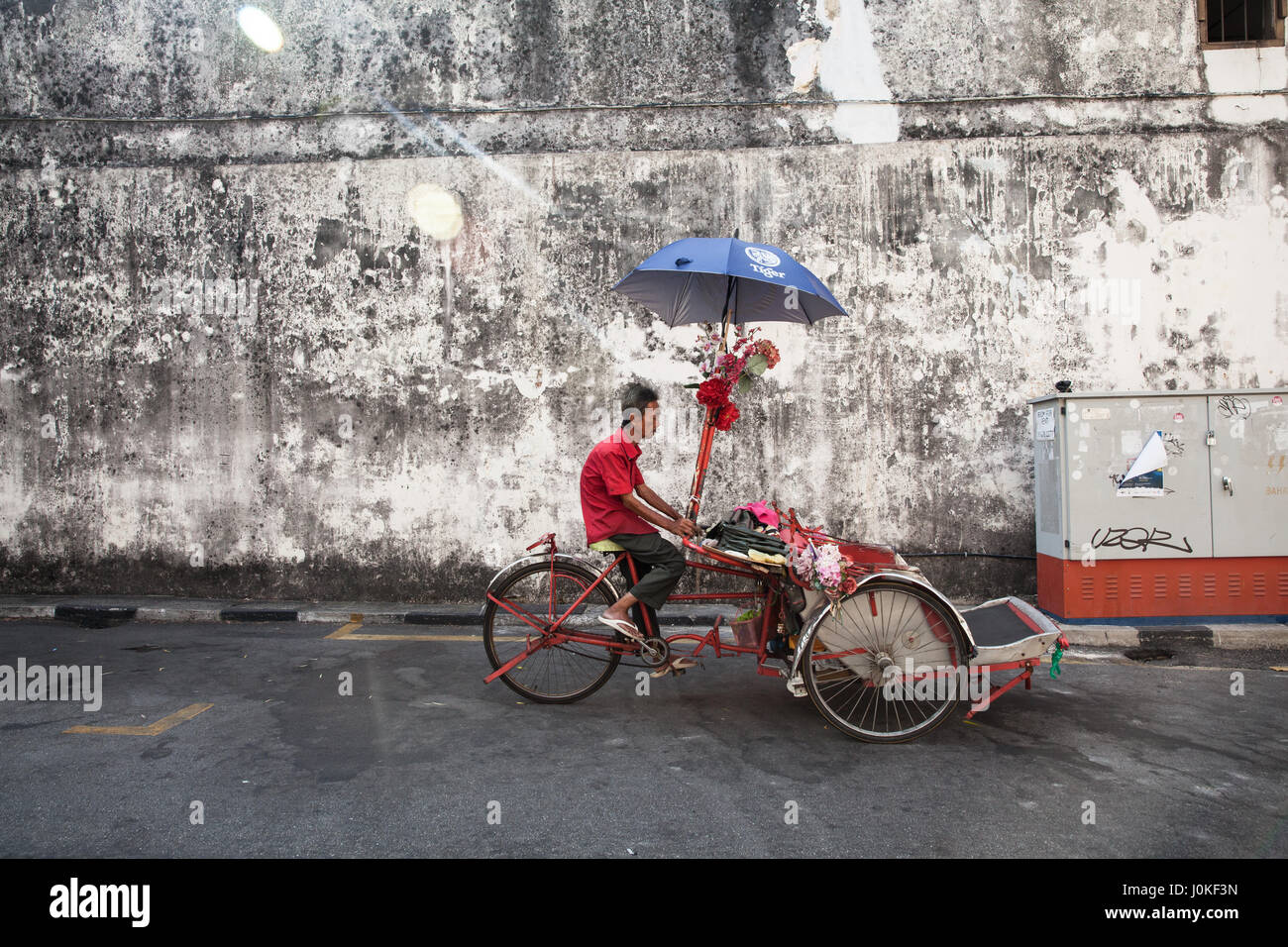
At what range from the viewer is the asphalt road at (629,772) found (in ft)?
10.8

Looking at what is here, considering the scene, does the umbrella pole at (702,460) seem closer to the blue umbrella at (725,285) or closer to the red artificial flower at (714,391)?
the red artificial flower at (714,391)

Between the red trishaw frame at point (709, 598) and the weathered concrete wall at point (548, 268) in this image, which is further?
the weathered concrete wall at point (548, 268)

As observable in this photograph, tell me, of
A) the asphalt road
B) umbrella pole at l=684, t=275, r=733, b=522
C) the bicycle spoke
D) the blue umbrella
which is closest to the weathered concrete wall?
the blue umbrella

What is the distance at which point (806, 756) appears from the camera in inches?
164

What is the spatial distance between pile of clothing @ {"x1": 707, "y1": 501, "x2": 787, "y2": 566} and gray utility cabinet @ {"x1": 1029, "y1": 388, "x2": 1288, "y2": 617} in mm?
3449

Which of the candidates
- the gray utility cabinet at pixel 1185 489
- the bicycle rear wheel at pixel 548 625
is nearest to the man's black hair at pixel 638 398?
the bicycle rear wheel at pixel 548 625

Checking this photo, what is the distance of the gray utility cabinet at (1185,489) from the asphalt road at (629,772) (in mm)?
1287

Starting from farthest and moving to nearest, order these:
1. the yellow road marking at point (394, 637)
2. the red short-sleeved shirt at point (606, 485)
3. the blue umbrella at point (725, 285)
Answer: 1. the yellow road marking at point (394, 637)
2. the red short-sleeved shirt at point (606, 485)
3. the blue umbrella at point (725, 285)

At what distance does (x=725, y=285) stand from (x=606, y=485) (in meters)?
1.53

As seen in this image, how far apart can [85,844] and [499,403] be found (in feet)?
17.9

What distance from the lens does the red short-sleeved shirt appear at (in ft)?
15.5

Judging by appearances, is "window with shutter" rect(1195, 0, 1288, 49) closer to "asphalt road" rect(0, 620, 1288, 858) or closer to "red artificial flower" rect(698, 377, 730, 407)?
"asphalt road" rect(0, 620, 1288, 858)

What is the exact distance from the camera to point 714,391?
4.86 metres
